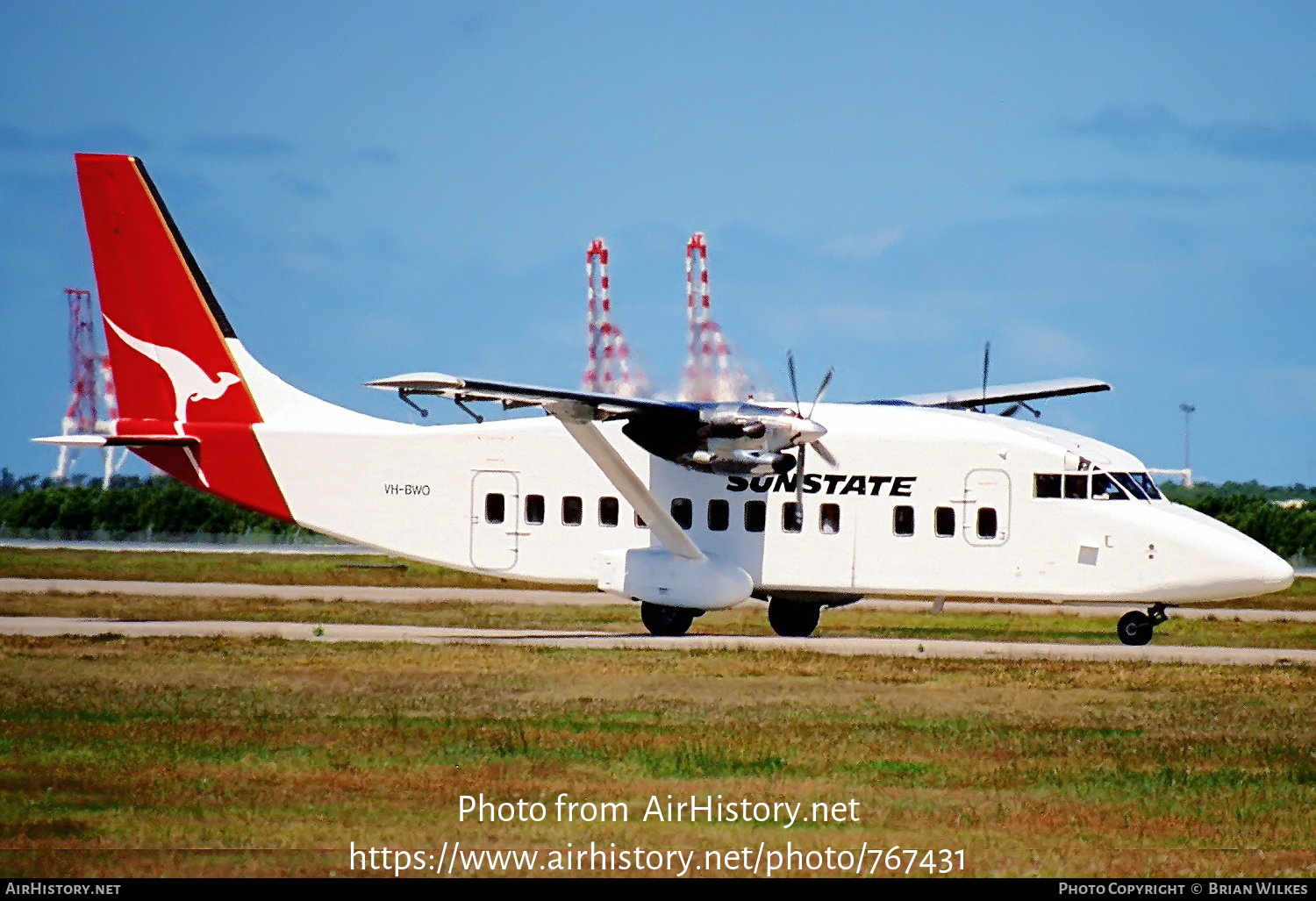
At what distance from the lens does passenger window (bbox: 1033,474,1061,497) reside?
27.7 meters

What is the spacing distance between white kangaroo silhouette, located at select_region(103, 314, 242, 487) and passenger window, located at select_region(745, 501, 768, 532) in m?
9.47

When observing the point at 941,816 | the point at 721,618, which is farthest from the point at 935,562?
the point at 941,816

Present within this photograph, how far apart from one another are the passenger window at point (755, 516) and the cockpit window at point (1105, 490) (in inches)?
206

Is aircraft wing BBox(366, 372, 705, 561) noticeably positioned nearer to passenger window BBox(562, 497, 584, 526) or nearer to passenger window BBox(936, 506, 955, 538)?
passenger window BBox(562, 497, 584, 526)

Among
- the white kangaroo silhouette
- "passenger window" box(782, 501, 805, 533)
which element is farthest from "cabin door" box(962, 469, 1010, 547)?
the white kangaroo silhouette

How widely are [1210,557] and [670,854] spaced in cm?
1684

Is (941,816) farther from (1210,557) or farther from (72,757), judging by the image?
(1210,557)

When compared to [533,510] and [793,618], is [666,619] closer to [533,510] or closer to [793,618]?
[793,618]

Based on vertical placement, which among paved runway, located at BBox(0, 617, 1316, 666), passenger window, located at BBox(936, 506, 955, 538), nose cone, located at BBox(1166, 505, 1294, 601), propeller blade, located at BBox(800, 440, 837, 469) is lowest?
paved runway, located at BBox(0, 617, 1316, 666)

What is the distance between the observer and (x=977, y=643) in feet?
93.6

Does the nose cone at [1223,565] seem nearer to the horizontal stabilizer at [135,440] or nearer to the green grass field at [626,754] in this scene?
the green grass field at [626,754]

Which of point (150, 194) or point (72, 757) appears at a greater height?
point (150, 194)

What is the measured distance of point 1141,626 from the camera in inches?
1115

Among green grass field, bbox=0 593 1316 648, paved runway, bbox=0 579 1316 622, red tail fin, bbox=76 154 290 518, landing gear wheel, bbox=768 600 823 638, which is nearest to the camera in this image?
landing gear wheel, bbox=768 600 823 638
